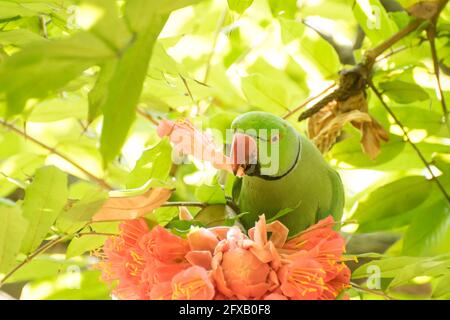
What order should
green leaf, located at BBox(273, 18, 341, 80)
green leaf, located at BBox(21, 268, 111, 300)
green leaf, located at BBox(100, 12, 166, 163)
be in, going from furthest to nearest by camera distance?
green leaf, located at BBox(273, 18, 341, 80) → green leaf, located at BBox(21, 268, 111, 300) → green leaf, located at BBox(100, 12, 166, 163)

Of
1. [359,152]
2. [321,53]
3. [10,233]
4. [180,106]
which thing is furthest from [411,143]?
[10,233]

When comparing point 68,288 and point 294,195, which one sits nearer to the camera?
point 294,195

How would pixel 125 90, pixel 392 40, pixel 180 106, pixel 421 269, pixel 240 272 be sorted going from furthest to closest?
1. pixel 180 106
2. pixel 392 40
3. pixel 421 269
4. pixel 240 272
5. pixel 125 90

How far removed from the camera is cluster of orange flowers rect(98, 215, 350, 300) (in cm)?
51

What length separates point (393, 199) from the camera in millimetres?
891

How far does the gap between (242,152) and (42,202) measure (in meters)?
0.19

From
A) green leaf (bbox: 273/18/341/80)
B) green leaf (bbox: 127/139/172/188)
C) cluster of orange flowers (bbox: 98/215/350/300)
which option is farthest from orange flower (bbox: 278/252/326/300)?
green leaf (bbox: 273/18/341/80)

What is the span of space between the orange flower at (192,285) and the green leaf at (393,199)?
1.40 feet

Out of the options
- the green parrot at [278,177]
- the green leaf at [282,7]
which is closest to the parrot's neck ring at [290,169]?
the green parrot at [278,177]

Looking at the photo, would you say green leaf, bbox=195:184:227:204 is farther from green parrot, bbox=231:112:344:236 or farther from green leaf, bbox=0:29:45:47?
green leaf, bbox=0:29:45:47

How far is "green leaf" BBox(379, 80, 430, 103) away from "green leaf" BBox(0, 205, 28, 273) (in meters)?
0.53

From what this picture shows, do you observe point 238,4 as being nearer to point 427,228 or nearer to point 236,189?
point 236,189

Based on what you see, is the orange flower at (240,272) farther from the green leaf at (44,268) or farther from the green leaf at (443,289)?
the green leaf at (44,268)

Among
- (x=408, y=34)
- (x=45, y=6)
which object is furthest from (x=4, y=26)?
(x=408, y=34)
